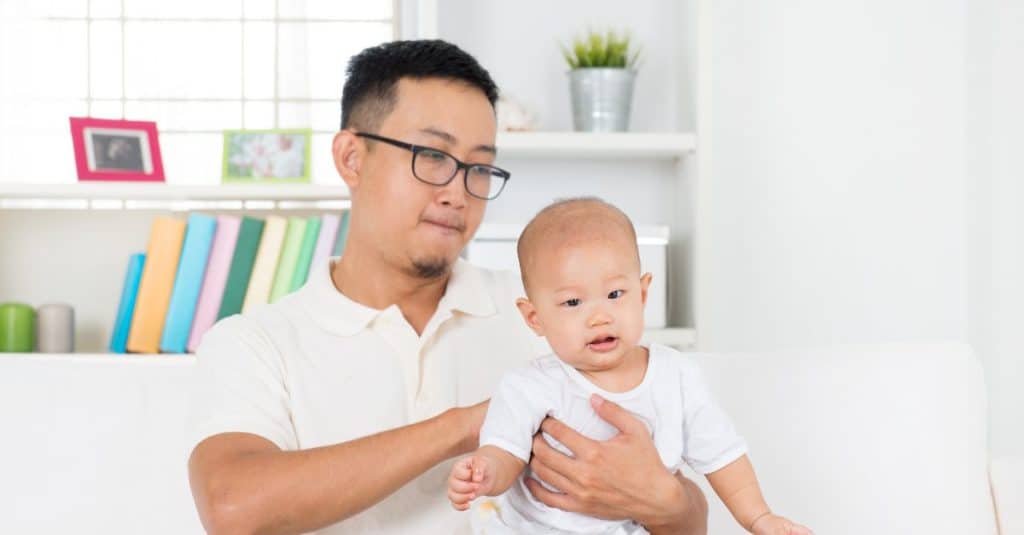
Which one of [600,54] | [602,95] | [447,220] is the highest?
[600,54]

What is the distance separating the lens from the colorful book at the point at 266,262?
2.84 meters

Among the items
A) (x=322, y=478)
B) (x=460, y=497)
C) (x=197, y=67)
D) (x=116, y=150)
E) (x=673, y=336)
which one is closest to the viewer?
(x=460, y=497)

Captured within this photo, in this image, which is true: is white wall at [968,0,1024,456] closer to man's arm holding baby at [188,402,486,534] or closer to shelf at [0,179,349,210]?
shelf at [0,179,349,210]

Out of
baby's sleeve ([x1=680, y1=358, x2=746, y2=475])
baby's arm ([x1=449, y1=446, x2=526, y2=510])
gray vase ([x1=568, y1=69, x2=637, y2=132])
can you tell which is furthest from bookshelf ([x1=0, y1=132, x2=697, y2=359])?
baby's arm ([x1=449, y1=446, x2=526, y2=510])

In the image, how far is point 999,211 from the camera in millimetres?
3188

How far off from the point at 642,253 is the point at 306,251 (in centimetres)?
80

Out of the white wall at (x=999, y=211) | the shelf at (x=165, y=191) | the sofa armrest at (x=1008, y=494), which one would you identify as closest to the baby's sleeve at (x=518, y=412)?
the sofa armrest at (x=1008, y=494)

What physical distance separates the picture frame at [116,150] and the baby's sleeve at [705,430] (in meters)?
1.82

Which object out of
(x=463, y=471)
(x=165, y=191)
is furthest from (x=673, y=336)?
(x=463, y=471)

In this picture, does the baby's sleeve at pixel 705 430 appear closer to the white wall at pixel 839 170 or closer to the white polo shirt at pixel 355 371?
the white polo shirt at pixel 355 371

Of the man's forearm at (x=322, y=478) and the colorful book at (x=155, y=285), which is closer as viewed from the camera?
the man's forearm at (x=322, y=478)

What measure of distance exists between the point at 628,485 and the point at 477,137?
0.66 metres

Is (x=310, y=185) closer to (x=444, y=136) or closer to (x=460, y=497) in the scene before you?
(x=444, y=136)

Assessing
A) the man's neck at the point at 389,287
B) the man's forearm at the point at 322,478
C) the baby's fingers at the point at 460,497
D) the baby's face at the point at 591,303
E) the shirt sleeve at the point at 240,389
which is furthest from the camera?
the man's neck at the point at 389,287
